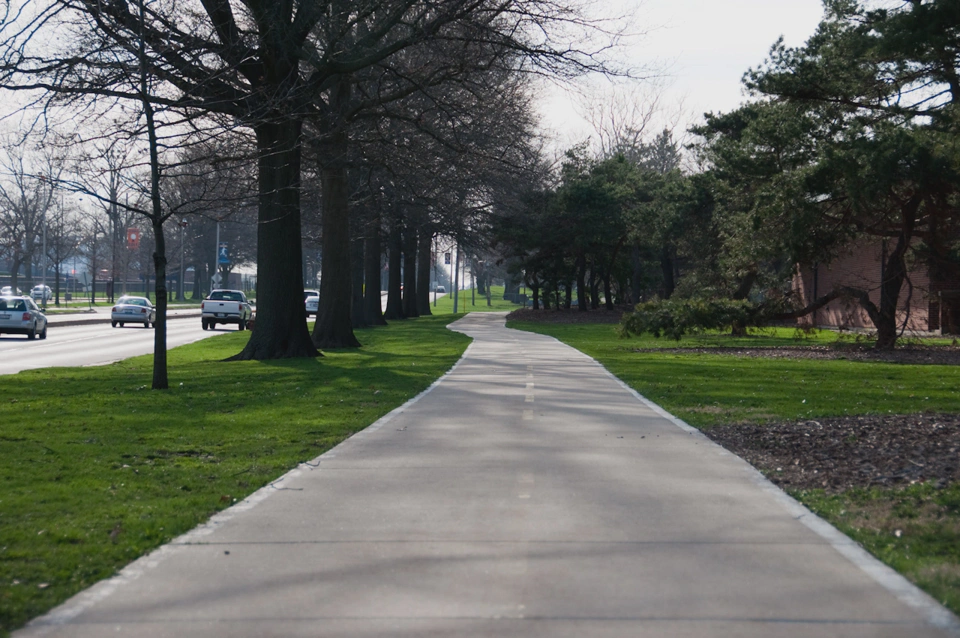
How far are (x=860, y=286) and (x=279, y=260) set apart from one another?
2624 centimetres

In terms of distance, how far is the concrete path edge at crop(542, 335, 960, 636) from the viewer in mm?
4848

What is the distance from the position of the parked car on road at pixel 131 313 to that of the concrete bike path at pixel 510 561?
4140 centimetres

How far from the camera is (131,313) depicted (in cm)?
4875

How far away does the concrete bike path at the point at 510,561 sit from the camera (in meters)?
4.80

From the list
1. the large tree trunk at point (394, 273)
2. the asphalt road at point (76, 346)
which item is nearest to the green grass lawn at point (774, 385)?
the asphalt road at point (76, 346)

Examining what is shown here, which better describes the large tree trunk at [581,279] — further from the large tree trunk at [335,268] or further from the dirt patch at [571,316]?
the large tree trunk at [335,268]

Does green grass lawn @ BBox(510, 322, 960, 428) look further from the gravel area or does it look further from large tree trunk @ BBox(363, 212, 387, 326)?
the gravel area

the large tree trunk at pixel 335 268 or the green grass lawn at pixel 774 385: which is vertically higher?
the large tree trunk at pixel 335 268

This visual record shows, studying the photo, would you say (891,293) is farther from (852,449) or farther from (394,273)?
(394,273)

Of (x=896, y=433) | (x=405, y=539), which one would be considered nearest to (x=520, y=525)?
(x=405, y=539)

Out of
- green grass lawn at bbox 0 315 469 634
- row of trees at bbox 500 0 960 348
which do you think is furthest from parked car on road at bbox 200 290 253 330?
green grass lawn at bbox 0 315 469 634

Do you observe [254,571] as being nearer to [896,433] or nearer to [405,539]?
[405,539]

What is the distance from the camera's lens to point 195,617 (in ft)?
16.0

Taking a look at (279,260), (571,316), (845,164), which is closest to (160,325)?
(279,260)
